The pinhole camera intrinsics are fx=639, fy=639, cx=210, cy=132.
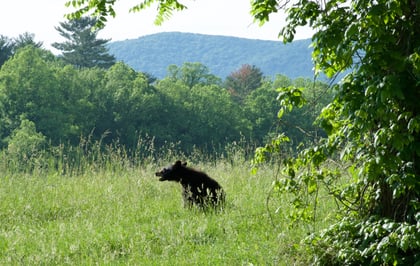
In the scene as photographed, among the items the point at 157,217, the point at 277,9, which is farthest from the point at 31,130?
the point at 277,9

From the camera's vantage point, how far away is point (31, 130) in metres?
61.6

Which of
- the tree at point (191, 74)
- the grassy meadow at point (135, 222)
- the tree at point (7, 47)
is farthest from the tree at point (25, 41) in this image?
the grassy meadow at point (135, 222)

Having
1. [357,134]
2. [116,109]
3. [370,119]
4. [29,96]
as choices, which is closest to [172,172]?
[357,134]

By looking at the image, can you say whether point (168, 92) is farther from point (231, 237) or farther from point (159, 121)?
point (231, 237)

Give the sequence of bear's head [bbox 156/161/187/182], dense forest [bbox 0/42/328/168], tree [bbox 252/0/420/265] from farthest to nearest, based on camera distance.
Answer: dense forest [bbox 0/42/328/168]
bear's head [bbox 156/161/187/182]
tree [bbox 252/0/420/265]

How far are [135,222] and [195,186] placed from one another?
5.54ft

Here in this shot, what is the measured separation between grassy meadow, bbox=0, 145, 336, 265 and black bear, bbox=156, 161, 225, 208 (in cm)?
24

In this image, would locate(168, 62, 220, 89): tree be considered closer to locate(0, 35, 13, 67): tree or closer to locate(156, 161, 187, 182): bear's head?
locate(0, 35, 13, 67): tree

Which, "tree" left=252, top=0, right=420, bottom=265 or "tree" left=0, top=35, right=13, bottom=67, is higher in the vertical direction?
"tree" left=0, top=35, right=13, bottom=67

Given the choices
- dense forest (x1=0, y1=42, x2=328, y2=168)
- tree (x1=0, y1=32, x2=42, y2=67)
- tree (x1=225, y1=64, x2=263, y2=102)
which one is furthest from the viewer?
tree (x1=225, y1=64, x2=263, y2=102)

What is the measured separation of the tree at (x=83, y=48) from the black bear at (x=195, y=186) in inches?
3569

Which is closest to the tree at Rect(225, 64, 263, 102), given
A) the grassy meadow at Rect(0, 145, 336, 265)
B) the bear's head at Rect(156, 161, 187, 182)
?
the grassy meadow at Rect(0, 145, 336, 265)

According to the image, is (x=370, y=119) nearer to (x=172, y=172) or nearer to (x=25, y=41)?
(x=172, y=172)

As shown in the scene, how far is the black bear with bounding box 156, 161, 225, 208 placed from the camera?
33.2ft
